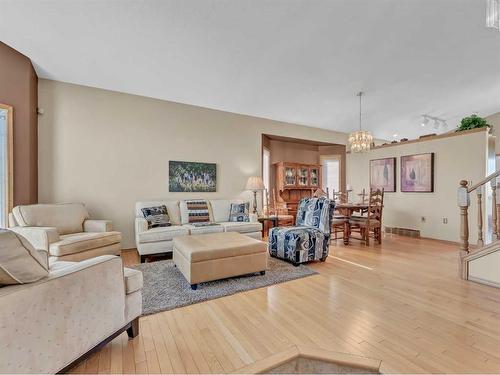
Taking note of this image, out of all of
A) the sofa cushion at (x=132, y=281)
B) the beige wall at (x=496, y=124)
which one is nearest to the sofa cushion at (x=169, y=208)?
the sofa cushion at (x=132, y=281)

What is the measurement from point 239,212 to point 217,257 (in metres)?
1.95

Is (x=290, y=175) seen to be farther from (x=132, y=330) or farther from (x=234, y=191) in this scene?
(x=132, y=330)

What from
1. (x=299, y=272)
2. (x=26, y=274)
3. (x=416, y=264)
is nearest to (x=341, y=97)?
(x=416, y=264)

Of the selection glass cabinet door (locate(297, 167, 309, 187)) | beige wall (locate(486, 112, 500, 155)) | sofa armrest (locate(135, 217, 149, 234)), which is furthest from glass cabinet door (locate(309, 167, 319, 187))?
beige wall (locate(486, 112, 500, 155))

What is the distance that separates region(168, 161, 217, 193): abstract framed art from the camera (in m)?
4.56

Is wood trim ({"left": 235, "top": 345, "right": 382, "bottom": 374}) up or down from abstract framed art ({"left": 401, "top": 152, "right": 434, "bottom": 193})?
down

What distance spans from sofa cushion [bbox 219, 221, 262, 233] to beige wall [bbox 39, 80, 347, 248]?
3.54ft

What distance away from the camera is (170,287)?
2.54 meters

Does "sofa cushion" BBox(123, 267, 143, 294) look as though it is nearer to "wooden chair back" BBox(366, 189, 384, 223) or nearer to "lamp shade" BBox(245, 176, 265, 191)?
"lamp shade" BBox(245, 176, 265, 191)

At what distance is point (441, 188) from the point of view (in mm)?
4863

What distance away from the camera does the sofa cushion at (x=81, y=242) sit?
109 inches

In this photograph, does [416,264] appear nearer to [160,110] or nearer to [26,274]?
[26,274]

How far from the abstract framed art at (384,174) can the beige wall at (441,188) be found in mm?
100

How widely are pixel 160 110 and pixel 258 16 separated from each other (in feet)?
8.33
